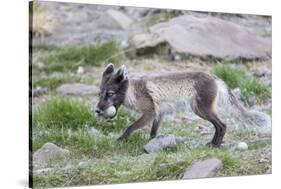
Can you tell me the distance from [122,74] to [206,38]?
0.74 metres

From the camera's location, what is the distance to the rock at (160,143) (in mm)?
4512

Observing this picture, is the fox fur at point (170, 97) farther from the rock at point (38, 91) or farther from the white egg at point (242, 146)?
the rock at point (38, 91)

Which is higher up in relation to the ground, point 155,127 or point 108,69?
point 108,69

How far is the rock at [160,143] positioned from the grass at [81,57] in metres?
0.61

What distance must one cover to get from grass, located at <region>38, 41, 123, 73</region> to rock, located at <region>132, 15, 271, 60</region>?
0.18 m

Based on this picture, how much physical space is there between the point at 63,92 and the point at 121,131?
49 centimetres

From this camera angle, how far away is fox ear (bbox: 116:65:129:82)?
176 inches

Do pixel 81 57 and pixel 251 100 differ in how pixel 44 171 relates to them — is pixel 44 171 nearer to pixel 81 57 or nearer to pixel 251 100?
pixel 81 57

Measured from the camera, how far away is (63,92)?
14.3 ft

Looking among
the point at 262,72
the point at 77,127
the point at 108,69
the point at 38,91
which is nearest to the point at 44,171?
the point at 77,127

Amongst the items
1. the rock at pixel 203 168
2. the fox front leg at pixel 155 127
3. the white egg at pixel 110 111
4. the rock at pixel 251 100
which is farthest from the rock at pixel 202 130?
the white egg at pixel 110 111

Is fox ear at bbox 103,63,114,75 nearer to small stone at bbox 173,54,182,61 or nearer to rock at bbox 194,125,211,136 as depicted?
small stone at bbox 173,54,182,61

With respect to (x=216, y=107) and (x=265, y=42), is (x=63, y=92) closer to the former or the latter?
(x=216, y=107)

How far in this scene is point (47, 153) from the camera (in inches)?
166
